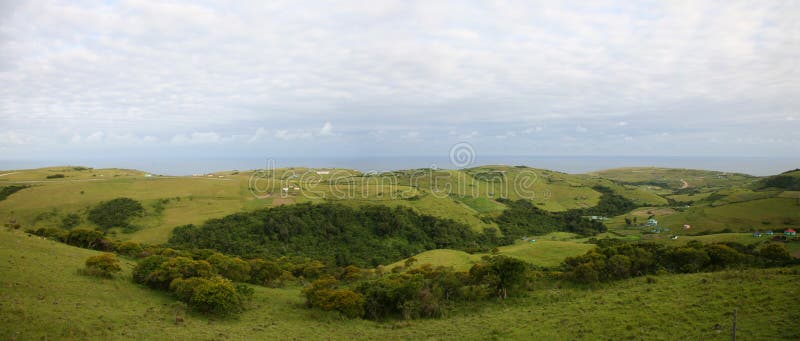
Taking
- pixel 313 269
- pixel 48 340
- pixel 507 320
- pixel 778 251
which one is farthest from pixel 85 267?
pixel 778 251

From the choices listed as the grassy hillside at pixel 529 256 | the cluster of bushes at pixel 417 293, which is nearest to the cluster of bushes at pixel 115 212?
the grassy hillside at pixel 529 256

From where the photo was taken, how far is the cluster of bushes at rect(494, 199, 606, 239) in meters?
110

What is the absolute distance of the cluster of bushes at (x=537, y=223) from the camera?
362 feet

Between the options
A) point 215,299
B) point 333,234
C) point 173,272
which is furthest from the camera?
point 333,234

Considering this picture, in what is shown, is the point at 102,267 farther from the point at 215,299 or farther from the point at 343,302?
the point at 343,302

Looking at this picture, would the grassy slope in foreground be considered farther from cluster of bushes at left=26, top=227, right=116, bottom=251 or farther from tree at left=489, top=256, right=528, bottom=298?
cluster of bushes at left=26, top=227, right=116, bottom=251

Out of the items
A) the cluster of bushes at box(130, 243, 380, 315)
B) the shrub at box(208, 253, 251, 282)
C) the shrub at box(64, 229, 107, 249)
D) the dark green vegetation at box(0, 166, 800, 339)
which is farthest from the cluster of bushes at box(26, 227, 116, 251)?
the shrub at box(208, 253, 251, 282)

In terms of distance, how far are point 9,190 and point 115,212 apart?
3141 centimetres

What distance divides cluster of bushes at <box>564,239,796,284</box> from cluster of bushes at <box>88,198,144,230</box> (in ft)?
277

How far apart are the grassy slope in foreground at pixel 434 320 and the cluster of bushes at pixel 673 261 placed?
2291 mm

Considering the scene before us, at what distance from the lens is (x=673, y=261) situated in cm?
3981

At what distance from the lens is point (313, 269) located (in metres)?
49.3

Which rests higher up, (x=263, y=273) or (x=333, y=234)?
(x=263, y=273)

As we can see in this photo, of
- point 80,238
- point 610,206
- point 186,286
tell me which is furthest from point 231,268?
point 610,206
